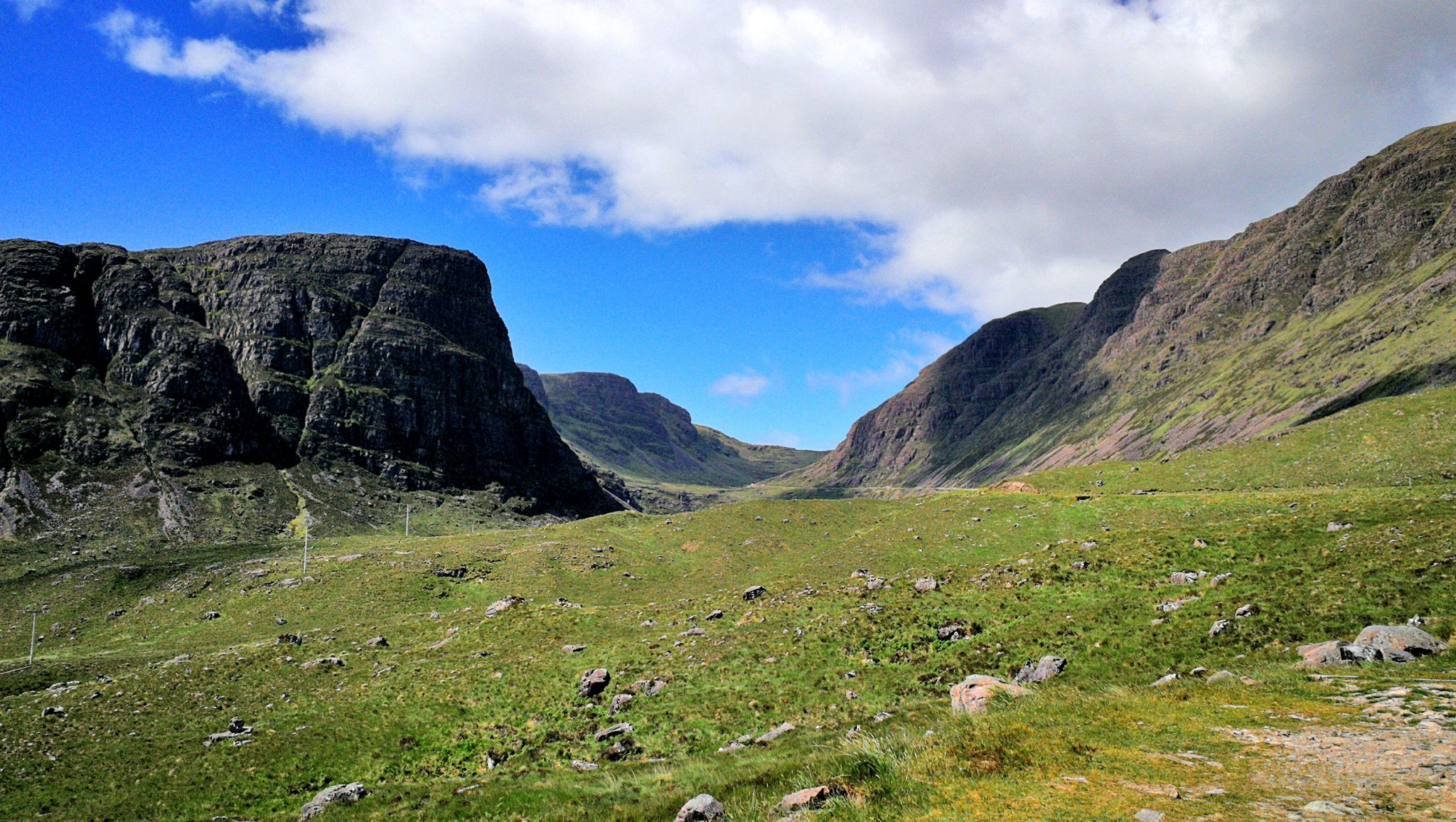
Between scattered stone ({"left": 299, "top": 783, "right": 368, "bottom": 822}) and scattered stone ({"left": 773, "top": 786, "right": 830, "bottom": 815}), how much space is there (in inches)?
693

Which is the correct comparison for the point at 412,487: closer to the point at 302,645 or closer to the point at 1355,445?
the point at 302,645

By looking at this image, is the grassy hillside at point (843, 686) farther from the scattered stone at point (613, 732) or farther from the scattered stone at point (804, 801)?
the scattered stone at point (804, 801)

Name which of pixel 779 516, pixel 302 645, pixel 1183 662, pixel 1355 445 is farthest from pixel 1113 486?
pixel 302 645

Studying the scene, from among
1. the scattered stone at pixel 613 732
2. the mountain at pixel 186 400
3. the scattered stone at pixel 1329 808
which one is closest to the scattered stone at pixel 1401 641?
the scattered stone at pixel 1329 808

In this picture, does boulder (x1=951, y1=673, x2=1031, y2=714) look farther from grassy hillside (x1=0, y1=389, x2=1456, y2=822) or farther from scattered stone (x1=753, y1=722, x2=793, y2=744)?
scattered stone (x1=753, y1=722, x2=793, y2=744)

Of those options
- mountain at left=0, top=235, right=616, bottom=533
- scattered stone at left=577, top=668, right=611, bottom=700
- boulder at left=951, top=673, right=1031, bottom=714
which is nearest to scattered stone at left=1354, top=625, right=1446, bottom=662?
boulder at left=951, top=673, right=1031, bottom=714

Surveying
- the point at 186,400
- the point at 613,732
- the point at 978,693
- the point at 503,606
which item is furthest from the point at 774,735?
the point at 186,400

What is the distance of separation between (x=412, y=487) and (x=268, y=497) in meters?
35.3

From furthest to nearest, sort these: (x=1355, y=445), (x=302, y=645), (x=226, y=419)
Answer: (x=226, y=419), (x=1355, y=445), (x=302, y=645)

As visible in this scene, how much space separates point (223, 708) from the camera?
3238 centimetres

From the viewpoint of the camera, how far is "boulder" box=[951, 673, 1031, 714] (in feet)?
64.6

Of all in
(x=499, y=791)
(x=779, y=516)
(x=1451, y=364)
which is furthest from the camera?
(x=1451, y=364)

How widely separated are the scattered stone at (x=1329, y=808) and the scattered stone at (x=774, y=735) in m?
15.5

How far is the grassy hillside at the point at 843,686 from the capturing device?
48.3ft
